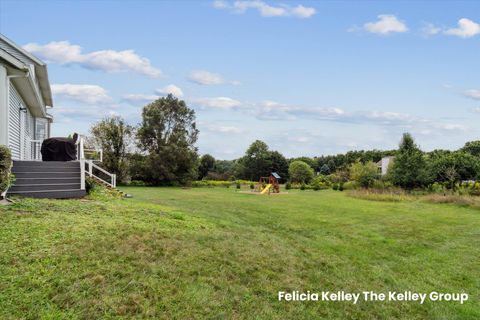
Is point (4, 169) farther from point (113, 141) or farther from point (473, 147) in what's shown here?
point (473, 147)

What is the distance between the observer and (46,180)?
875 cm

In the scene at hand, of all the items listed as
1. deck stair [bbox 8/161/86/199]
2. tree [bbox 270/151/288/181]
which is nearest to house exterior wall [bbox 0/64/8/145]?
deck stair [bbox 8/161/86/199]

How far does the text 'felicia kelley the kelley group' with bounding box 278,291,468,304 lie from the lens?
13.5 feet

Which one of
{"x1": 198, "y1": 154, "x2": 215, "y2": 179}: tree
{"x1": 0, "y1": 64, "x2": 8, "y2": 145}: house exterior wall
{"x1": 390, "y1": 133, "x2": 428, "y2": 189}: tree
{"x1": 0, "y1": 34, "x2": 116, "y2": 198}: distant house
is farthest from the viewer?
{"x1": 198, "y1": 154, "x2": 215, "y2": 179}: tree

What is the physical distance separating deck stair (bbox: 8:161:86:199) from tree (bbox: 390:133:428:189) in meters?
20.1

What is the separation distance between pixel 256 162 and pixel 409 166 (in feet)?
91.5

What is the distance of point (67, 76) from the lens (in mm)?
17484

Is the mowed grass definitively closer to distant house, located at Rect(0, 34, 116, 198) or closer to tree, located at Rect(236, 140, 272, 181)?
distant house, located at Rect(0, 34, 116, 198)

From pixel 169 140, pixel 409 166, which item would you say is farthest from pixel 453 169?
pixel 169 140

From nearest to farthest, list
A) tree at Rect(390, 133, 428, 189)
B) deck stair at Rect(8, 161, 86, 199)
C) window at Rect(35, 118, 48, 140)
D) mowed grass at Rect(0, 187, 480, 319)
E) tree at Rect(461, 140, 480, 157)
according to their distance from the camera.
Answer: mowed grass at Rect(0, 187, 480, 319) → deck stair at Rect(8, 161, 86, 199) → window at Rect(35, 118, 48, 140) → tree at Rect(390, 133, 428, 189) → tree at Rect(461, 140, 480, 157)

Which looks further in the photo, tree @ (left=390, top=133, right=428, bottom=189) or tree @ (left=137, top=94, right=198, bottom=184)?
tree @ (left=137, top=94, right=198, bottom=184)

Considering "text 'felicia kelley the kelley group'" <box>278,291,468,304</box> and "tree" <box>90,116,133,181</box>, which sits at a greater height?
"tree" <box>90,116,133,181</box>

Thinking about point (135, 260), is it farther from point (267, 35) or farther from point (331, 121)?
point (331, 121)

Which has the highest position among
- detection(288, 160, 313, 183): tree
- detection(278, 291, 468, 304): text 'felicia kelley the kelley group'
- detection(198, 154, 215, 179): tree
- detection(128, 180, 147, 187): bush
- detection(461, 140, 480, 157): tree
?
detection(461, 140, 480, 157): tree
